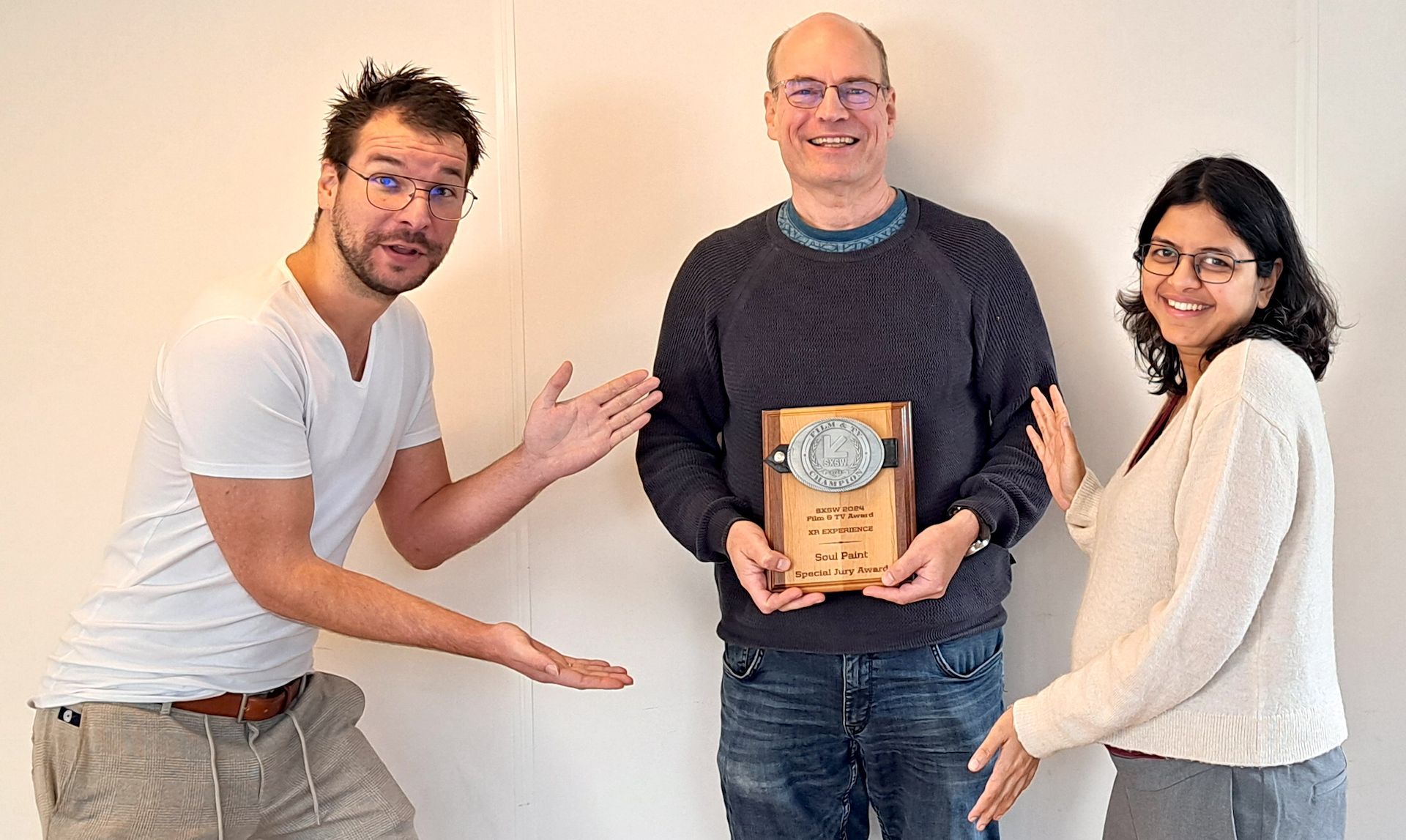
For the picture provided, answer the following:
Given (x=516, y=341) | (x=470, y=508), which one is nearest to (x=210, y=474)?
(x=470, y=508)

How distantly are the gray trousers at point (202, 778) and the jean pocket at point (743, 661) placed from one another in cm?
67

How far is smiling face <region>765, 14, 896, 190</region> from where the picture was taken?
199 cm

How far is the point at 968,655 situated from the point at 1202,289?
773 millimetres

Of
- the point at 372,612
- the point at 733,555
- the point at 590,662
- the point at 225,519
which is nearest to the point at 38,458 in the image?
the point at 225,519

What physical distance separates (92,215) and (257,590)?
3.76ft

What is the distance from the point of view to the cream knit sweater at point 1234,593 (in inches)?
56.7

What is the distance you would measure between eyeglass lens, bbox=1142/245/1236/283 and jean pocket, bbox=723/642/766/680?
0.95 m

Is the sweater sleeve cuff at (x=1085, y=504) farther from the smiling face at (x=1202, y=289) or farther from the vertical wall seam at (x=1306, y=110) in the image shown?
the vertical wall seam at (x=1306, y=110)

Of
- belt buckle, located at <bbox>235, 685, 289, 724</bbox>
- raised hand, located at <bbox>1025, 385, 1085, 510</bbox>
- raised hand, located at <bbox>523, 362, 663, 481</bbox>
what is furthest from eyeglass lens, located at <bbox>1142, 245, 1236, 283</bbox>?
belt buckle, located at <bbox>235, 685, 289, 724</bbox>

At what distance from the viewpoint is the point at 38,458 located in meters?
2.46

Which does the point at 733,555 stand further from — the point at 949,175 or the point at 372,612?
the point at 949,175

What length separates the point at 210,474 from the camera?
176cm

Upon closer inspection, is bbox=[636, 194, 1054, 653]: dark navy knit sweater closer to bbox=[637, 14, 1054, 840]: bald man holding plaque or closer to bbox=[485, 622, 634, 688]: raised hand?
bbox=[637, 14, 1054, 840]: bald man holding plaque

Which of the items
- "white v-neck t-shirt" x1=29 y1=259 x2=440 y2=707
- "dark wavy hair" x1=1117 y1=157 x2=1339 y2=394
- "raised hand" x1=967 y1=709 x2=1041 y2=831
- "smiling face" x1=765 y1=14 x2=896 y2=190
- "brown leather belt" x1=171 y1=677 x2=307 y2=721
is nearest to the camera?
"dark wavy hair" x1=1117 y1=157 x2=1339 y2=394
